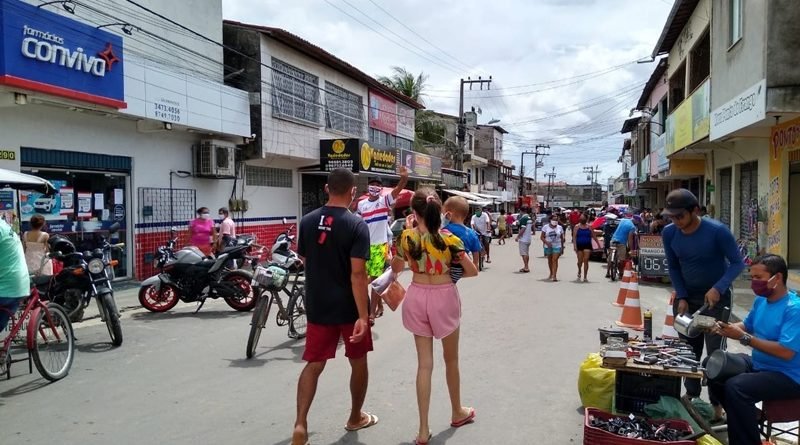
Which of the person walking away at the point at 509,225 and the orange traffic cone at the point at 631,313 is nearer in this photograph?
the orange traffic cone at the point at 631,313

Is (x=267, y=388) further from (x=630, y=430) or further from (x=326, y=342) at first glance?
(x=630, y=430)

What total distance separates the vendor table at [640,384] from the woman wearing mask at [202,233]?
10.6 metres

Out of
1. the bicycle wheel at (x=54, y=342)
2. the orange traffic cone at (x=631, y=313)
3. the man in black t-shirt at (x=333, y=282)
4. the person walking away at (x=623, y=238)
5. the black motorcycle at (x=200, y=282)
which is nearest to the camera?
the man in black t-shirt at (x=333, y=282)

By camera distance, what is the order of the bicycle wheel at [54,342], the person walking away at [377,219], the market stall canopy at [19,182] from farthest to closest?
the person walking away at [377,219], the market stall canopy at [19,182], the bicycle wheel at [54,342]

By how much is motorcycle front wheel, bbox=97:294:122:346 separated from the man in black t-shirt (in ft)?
12.6

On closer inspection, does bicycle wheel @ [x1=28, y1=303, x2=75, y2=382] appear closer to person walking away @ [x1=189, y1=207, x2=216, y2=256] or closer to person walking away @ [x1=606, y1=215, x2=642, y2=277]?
person walking away @ [x1=189, y1=207, x2=216, y2=256]

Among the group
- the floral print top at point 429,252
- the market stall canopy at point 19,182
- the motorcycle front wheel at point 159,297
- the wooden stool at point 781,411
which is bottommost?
the motorcycle front wheel at point 159,297

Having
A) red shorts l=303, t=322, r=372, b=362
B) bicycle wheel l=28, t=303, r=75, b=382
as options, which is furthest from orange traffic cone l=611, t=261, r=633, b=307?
bicycle wheel l=28, t=303, r=75, b=382

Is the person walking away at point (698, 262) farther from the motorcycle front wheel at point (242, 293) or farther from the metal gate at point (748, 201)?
the metal gate at point (748, 201)

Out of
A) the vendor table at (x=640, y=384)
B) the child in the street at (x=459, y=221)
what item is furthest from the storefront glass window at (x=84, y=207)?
the vendor table at (x=640, y=384)

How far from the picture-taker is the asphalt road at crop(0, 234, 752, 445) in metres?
4.49

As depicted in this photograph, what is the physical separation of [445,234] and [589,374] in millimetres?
1596

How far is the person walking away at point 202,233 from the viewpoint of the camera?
43.4 ft

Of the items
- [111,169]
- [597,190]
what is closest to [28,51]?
[111,169]
